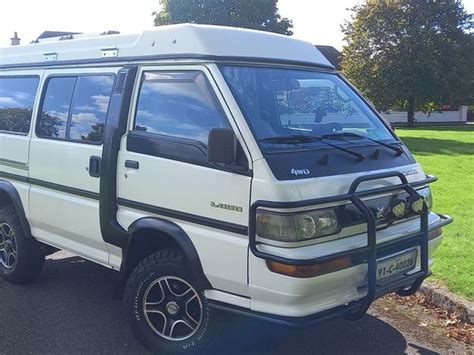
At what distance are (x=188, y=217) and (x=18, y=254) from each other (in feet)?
8.44

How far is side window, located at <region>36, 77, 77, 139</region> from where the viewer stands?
4.98 metres

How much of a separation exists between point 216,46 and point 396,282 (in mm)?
2083

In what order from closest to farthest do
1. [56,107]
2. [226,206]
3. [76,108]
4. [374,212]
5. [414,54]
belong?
[226,206], [374,212], [76,108], [56,107], [414,54]

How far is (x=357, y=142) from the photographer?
4.18 m

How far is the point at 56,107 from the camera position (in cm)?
512

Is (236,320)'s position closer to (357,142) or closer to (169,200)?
(169,200)

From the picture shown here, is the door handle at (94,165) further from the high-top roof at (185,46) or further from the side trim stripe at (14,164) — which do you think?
the side trim stripe at (14,164)

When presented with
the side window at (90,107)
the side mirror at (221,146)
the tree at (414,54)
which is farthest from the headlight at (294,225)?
the tree at (414,54)

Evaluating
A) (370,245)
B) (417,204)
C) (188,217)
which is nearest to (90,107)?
(188,217)

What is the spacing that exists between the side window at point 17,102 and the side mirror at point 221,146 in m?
2.73

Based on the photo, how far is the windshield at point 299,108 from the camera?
3801 mm

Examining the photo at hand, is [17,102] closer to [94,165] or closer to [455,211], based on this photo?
[94,165]

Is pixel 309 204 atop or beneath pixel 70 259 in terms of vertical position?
atop

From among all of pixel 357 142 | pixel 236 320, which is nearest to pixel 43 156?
pixel 236 320
